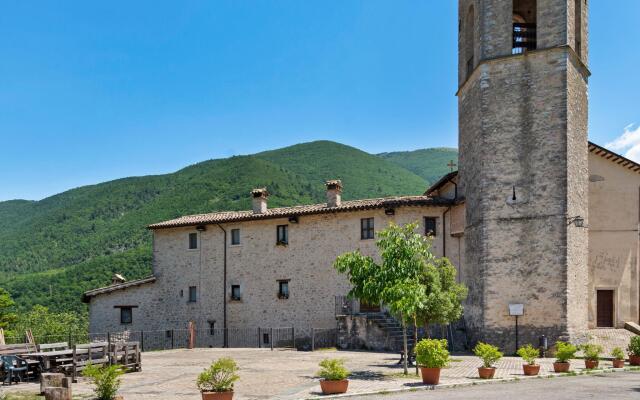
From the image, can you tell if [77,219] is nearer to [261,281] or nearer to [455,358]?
[261,281]

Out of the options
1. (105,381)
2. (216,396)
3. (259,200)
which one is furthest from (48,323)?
(216,396)

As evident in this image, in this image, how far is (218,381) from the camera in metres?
13.7

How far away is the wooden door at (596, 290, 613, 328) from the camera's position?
Result: 29.9 meters

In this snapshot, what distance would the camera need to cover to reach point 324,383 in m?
15.7

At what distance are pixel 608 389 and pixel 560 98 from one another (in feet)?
46.3

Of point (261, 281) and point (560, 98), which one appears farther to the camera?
point (261, 281)

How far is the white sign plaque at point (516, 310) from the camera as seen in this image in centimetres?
2591

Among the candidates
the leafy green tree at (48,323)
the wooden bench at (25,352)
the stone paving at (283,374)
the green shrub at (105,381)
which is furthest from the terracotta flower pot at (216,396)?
the leafy green tree at (48,323)

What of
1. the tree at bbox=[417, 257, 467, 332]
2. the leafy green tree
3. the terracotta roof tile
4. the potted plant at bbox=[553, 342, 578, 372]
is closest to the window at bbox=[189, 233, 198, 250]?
the terracotta roof tile

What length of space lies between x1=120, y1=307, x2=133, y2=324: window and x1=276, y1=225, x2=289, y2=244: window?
35.0 ft

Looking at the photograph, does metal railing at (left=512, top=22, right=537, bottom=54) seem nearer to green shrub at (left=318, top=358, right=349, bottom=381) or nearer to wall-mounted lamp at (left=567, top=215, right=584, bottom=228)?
wall-mounted lamp at (left=567, top=215, right=584, bottom=228)

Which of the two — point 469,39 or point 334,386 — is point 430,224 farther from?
point 334,386

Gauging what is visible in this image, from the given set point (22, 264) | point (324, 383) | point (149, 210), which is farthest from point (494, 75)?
point (22, 264)

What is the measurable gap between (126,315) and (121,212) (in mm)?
69173
